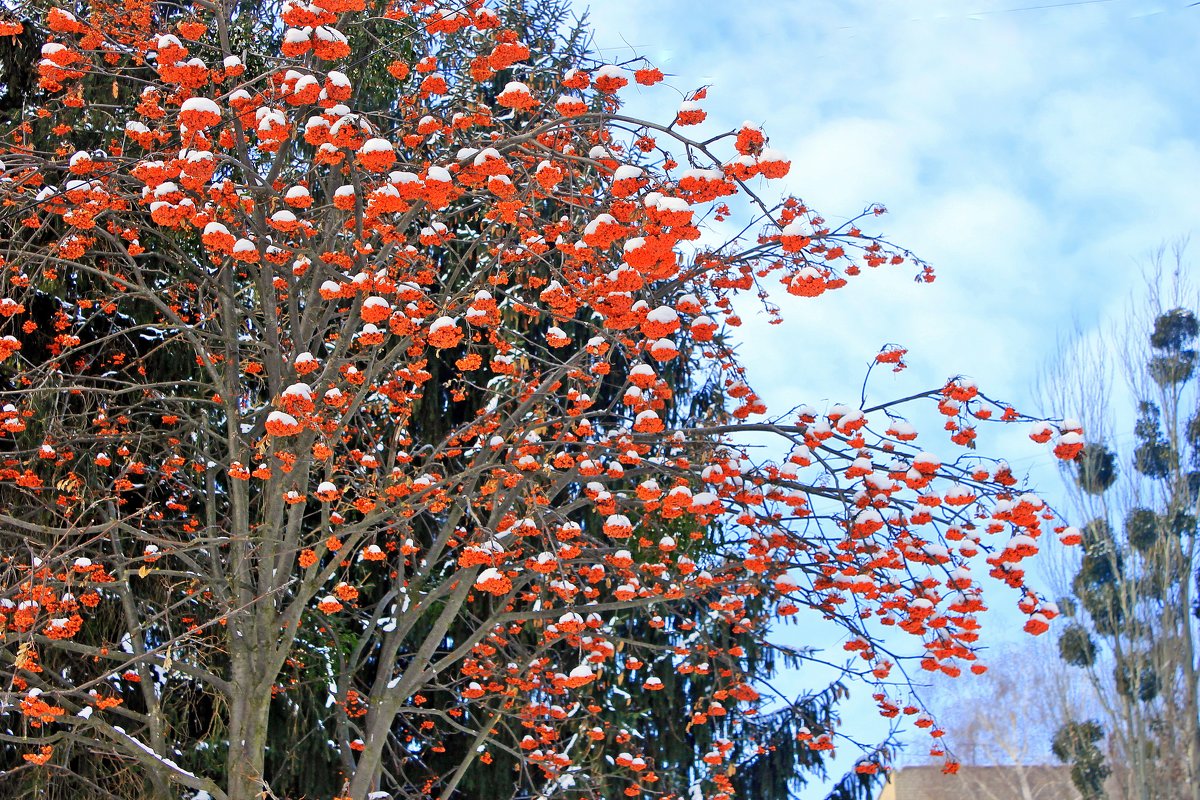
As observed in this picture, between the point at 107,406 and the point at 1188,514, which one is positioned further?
the point at 1188,514

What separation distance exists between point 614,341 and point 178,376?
14.7ft

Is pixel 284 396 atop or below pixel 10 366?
below

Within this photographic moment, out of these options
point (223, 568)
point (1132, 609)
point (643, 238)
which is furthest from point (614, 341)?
point (1132, 609)

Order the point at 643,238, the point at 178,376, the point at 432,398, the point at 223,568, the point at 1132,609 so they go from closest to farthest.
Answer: the point at 643,238
the point at 223,568
the point at 178,376
the point at 432,398
the point at 1132,609

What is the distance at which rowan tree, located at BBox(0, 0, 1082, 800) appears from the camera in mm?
5598

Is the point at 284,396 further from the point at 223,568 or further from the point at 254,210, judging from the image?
the point at 223,568

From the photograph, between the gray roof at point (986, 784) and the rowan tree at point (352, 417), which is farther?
the gray roof at point (986, 784)

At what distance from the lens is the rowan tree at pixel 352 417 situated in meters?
5.60

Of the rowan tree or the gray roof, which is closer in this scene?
the rowan tree

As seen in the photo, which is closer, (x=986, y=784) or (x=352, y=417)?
(x=352, y=417)

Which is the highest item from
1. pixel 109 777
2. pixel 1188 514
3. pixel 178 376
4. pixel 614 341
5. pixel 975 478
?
pixel 1188 514

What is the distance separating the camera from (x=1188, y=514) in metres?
15.4

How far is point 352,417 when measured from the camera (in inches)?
284

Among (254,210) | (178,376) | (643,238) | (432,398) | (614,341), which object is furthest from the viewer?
(432,398)
